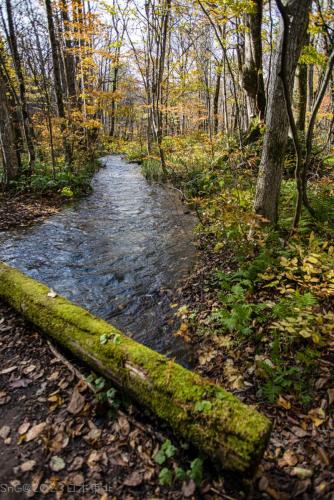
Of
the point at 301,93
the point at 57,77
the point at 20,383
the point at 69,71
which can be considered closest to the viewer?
the point at 20,383

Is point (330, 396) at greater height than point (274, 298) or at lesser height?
lesser

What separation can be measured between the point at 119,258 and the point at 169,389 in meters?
4.05

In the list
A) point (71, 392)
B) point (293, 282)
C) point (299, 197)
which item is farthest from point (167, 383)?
point (299, 197)

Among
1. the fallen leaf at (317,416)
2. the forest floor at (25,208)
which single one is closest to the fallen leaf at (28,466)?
the fallen leaf at (317,416)

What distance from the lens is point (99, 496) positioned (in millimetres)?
2154

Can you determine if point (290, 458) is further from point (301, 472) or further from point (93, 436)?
point (93, 436)

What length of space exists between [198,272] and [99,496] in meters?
3.62

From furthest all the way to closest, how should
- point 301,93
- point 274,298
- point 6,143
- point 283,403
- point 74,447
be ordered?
point 301,93, point 6,143, point 274,298, point 283,403, point 74,447

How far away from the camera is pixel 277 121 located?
4625mm

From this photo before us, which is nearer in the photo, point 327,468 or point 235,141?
point 327,468

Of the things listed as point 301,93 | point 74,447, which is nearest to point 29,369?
point 74,447

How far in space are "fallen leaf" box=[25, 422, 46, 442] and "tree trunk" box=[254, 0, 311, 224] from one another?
14.5 ft

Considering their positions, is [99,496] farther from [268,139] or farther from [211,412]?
[268,139]

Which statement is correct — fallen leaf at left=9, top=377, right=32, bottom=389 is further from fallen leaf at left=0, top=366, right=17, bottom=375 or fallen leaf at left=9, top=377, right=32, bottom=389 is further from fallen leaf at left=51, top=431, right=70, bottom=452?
fallen leaf at left=51, top=431, right=70, bottom=452
